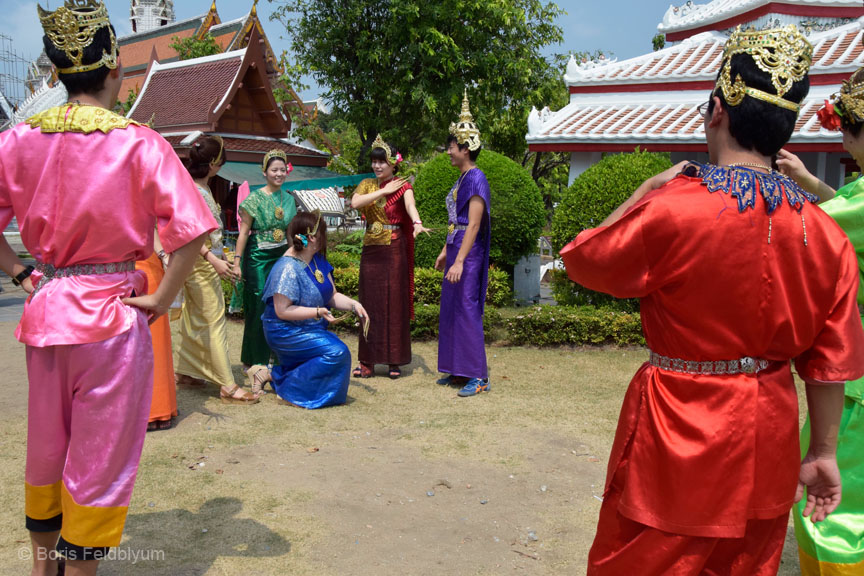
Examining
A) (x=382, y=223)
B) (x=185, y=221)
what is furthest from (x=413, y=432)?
(x=185, y=221)

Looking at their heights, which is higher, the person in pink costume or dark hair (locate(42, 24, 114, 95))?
dark hair (locate(42, 24, 114, 95))

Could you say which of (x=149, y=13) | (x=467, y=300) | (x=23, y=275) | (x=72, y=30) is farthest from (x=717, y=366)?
(x=149, y=13)

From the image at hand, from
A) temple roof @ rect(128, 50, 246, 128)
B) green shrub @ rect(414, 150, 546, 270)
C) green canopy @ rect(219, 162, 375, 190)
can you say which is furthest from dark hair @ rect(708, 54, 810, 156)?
temple roof @ rect(128, 50, 246, 128)

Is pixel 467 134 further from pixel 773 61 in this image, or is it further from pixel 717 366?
pixel 717 366

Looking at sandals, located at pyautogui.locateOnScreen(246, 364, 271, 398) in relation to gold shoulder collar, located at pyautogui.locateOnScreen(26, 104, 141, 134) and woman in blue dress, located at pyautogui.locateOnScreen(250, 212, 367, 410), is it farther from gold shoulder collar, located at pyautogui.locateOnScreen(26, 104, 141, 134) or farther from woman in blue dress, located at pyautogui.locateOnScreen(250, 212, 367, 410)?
gold shoulder collar, located at pyautogui.locateOnScreen(26, 104, 141, 134)

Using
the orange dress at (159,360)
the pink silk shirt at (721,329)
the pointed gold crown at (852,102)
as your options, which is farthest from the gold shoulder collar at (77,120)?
the pointed gold crown at (852,102)

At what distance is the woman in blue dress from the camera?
16.8 ft

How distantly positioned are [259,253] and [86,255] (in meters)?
3.62

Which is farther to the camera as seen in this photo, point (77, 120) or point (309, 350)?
point (309, 350)

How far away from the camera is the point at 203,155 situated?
520cm

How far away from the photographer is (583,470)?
432cm

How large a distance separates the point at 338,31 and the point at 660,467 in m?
12.9

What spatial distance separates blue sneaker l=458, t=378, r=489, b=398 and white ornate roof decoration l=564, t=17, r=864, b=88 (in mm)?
5617

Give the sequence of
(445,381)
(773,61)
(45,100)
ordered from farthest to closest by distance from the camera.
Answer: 1. (45,100)
2. (445,381)
3. (773,61)
